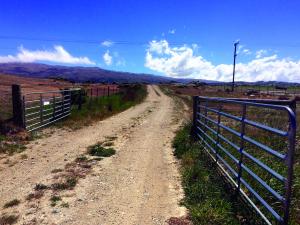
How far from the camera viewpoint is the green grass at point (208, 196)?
545cm

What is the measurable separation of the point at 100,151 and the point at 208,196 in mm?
4887

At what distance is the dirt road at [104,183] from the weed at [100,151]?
206 mm

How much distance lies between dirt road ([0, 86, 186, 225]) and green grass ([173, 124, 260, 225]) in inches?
9.9

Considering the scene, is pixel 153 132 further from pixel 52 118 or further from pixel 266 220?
pixel 266 220

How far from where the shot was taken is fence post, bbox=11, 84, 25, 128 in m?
13.5

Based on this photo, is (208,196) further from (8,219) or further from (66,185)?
(8,219)

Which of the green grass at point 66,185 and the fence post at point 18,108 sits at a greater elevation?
the fence post at point 18,108

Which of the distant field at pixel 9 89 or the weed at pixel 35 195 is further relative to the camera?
the distant field at pixel 9 89

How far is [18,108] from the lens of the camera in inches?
536

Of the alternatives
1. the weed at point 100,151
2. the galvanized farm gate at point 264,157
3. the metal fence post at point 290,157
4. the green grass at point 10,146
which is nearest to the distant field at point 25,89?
the green grass at point 10,146

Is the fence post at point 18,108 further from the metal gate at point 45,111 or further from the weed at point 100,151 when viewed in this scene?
the weed at point 100,151

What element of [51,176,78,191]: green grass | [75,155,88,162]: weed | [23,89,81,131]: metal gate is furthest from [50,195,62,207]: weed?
[23,89,81,131]: metal gate

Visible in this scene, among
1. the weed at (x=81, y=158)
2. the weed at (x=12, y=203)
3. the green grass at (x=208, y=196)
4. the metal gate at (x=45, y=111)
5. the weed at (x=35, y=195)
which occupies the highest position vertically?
the metal gate at (x=45, y=111)

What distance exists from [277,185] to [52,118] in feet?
42.6
